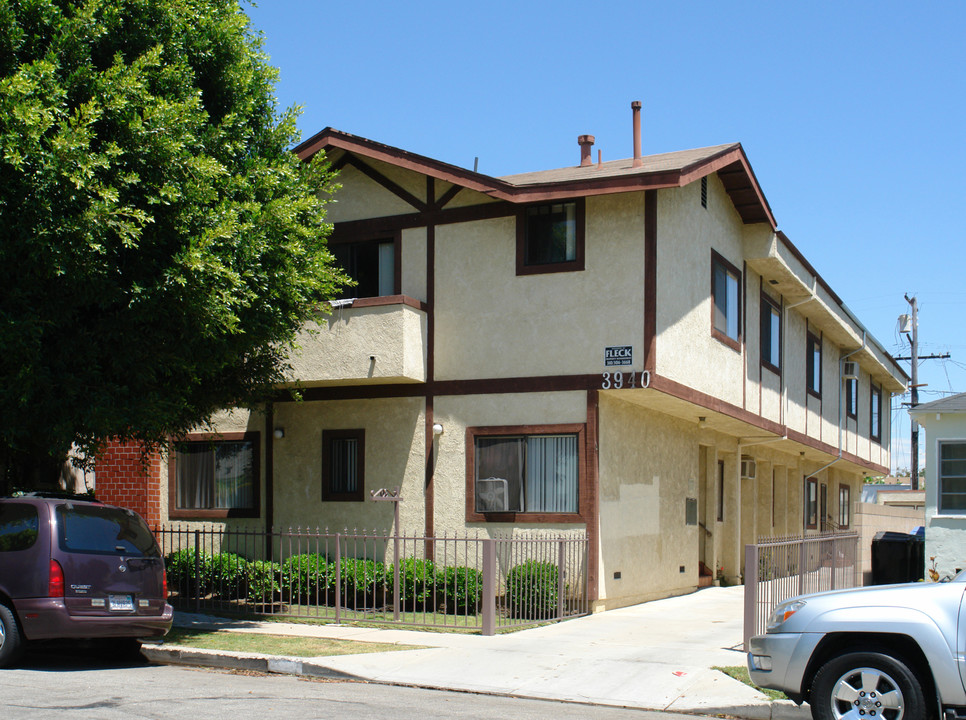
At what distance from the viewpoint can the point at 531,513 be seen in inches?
653

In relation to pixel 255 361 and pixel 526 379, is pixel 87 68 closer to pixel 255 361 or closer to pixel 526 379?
pixel 255 361

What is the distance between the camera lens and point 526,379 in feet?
55.0

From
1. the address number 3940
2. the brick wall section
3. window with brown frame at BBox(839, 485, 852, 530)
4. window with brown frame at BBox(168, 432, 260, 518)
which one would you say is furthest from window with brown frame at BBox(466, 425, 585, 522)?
window with brown frame at BBox(839, 485, 852, 530)

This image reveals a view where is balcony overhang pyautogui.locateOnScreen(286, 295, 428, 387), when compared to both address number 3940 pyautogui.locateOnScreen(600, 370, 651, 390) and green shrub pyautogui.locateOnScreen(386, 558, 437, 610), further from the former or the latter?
address number 3940 pyautogui.locateOnScreen(600, 370, 651, 390)

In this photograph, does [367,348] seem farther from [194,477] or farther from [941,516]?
[941,516]

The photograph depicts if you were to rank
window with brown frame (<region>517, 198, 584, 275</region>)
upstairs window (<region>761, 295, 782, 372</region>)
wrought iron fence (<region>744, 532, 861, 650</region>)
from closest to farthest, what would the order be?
wrought iron fence (<region>744, 532, 861, 650</region>) < window with brown frame (<region>517, 198, 584, 275</region>) < upstairs window (<region>761, 295, 782, 372</region>)

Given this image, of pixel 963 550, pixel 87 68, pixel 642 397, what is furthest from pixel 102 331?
pixel 963 550

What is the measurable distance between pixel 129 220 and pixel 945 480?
12.1m

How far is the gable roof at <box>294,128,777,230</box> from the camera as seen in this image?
51.6 ft

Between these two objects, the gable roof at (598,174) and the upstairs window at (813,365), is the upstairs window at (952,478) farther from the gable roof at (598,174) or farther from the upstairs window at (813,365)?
the upstairs window at (813,365)

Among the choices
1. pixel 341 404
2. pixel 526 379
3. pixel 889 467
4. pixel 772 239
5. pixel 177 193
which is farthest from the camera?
pixel 889 467

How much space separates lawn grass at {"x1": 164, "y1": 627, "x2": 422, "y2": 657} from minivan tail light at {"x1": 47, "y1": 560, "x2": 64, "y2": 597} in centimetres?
198

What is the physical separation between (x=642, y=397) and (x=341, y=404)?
199 inches

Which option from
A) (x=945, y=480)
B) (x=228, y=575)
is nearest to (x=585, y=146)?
(x=945, y=480)
